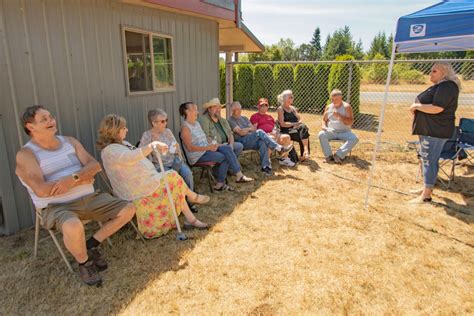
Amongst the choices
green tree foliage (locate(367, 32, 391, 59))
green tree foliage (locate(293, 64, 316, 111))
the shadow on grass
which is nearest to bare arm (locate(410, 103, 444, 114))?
the shadow on grass

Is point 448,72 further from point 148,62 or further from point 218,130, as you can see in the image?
point 148,62

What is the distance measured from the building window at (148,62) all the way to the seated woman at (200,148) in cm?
67

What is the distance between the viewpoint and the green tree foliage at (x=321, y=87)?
42.4 ft

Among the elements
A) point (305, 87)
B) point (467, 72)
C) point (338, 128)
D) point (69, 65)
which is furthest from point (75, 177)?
point (467, 72)

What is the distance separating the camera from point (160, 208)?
129 inches

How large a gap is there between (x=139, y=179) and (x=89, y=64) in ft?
5.11

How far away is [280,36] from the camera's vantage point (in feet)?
210

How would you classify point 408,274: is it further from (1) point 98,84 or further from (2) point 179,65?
(2) point 179,65

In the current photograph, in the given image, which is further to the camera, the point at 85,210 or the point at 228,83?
the point at 228,83

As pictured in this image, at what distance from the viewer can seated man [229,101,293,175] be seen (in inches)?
212

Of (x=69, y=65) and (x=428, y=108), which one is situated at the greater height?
(x=69, y=65)

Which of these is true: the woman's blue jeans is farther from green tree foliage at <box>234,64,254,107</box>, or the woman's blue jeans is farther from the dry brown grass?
green tree foliage at <box>234,64,254,107</box>

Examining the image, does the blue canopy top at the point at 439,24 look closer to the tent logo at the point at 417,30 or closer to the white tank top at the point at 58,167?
the tent logo at the point at 417,30

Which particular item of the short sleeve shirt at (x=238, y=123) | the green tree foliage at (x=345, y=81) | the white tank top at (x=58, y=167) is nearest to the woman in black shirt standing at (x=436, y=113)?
the short sleeve shirt at (x=238, y=123)
